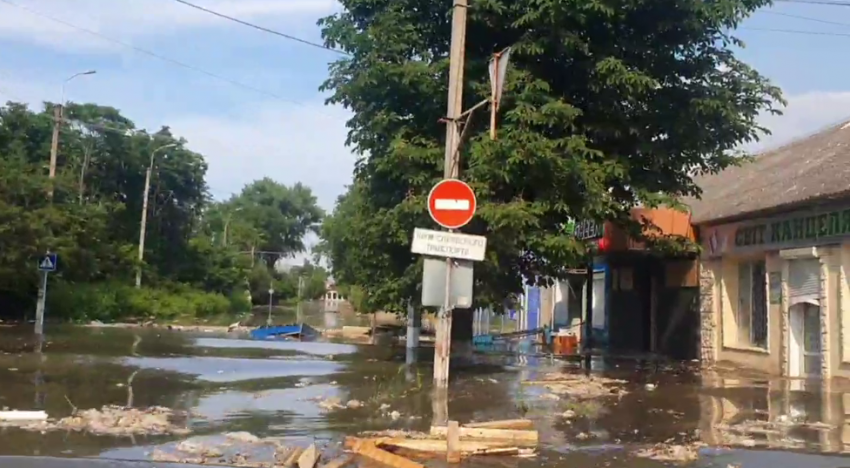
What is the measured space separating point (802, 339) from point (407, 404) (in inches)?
405

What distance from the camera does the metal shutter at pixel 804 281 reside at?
58.4 ft

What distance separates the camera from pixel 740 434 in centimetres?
→ 1017

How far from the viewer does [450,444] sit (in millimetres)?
8336

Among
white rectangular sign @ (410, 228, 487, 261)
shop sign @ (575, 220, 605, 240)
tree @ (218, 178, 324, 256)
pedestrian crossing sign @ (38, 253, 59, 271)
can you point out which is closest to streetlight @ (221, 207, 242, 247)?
tree @ (218, 178, 324, 256)

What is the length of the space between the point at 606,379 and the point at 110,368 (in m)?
8.98

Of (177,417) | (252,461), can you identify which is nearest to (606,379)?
(177,417)

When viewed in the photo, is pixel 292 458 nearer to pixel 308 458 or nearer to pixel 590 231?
pixel 308 458

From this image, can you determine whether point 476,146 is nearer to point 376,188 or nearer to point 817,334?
point 376,188

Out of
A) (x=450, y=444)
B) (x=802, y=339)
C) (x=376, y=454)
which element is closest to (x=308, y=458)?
(x=376, y=454)

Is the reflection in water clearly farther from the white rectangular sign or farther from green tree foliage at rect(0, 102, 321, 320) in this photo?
green tree foliage at rect(0, 102, 321, 320)

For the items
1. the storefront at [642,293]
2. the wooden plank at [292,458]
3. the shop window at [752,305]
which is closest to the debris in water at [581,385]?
the storefront at [642,293]

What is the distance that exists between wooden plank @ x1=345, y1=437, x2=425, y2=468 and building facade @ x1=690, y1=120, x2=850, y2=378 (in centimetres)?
1104

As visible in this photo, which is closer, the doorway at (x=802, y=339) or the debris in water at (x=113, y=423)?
the debris in water at (x=113, y=423)

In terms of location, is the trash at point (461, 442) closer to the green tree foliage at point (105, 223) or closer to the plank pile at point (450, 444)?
the plank pile at point (450, 444)
